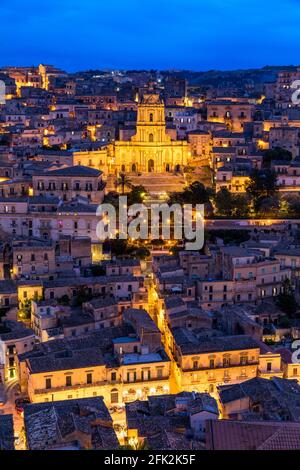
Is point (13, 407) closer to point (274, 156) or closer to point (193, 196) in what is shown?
point (193, 196)

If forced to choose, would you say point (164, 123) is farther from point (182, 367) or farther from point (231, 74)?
point (231, 74)

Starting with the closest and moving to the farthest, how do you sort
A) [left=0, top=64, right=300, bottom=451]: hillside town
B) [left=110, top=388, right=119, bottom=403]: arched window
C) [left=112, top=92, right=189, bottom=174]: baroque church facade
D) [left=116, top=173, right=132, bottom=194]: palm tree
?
[left=0, top=64, right=300, bottom=451]: hillside town → [left=110, top=388, right=119, bottom=403]: arched window → [left=116, top=173, right=132, bottom=194]: palm tree → [left=112, top=92, right=189, bottom=174]: baroque church facade

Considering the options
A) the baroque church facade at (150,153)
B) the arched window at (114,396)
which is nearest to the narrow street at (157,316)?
the arched window at (114,396)

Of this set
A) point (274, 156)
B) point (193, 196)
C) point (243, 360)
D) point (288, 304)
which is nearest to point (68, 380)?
point (243, 360)

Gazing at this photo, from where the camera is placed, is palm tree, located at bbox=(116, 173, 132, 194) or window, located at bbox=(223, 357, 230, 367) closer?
window, located at bbox=(223, 357, 230, 367)

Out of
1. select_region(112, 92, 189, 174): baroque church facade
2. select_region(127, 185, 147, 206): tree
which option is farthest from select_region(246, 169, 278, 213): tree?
select_region(112, 92, 189, 174): baroque church facade

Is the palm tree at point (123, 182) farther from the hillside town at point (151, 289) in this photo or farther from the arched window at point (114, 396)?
the arched window at point (114, 396)

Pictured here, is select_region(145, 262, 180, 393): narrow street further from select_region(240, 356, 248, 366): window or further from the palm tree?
the palm tree
